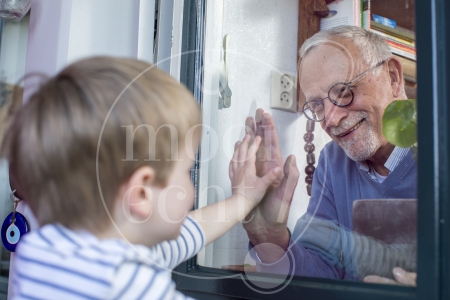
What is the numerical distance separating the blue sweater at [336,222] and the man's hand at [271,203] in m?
0.04

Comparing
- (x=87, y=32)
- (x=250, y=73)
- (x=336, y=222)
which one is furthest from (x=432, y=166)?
(x=87, y=32)

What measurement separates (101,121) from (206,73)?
0.64 metres

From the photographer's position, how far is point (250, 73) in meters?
1.36

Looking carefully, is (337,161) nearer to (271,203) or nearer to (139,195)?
(271,203)

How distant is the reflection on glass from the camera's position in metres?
1.13

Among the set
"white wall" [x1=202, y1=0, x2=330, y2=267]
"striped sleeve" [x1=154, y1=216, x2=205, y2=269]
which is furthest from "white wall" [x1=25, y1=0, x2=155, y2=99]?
"striped sleeve" [x1=154, y1=216, x2=205, y2=269]

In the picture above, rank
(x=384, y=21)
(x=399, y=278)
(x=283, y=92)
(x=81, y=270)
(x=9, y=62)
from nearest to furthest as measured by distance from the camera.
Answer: (x=81, y=270)
(x=399, y=278)
(x=384, y=21)
(x=283, y=92)
(x=9, y=62)

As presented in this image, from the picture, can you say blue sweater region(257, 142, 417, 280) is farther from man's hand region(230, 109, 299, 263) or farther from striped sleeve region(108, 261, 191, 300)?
striped sleeve region(108, 261, 191, 300)

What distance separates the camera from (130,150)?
2.22ft

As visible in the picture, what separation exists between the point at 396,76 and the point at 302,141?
308 mm

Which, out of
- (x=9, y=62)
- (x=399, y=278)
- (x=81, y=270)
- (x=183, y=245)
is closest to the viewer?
(x=81, y=270)

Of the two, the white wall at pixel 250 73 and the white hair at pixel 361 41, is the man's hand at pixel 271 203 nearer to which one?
the white wall at pixel 250 73

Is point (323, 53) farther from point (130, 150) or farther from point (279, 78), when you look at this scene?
point (130, 150)

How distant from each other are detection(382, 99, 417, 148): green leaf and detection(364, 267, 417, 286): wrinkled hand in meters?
0.22
